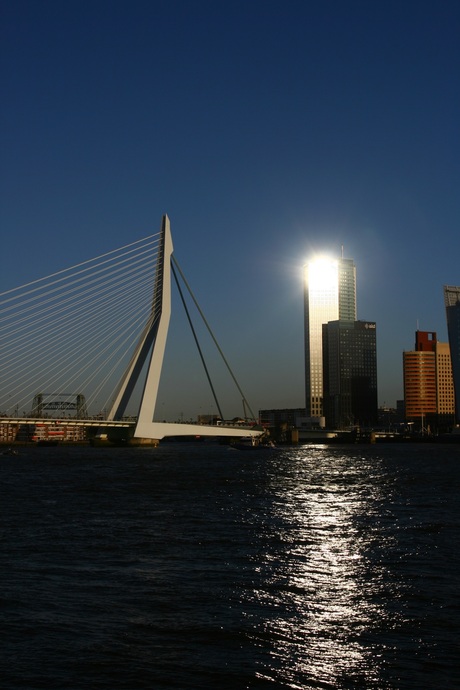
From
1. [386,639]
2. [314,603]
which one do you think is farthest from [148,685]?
[314,603]

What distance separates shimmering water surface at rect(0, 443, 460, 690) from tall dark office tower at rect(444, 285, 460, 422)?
134248 mm

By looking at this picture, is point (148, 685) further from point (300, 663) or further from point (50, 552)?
point (50, 552)

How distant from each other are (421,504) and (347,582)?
12135 mm

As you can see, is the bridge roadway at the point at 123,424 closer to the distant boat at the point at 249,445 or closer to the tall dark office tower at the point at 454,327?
the distant boat at the point at 249,445

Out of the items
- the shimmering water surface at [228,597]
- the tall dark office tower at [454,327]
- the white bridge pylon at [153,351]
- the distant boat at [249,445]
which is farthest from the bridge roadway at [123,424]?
the tall dark office tower at [454,327]

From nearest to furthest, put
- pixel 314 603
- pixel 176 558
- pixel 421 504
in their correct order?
pixel 314 603
pixel 176 558
pixel 421 504

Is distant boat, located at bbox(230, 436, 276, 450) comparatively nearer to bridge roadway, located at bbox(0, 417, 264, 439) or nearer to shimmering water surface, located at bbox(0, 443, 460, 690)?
bridge roadway, located at bbox(0, 417, 264, 439)

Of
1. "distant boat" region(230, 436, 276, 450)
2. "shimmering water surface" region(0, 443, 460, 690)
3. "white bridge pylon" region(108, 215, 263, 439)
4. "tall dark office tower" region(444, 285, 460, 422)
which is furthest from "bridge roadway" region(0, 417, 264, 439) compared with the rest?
"tall dark office tower" region(444, 285, 460, 422)

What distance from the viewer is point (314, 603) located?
10883mm


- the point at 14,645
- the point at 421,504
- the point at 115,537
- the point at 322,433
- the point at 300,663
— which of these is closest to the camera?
the point at 300,663

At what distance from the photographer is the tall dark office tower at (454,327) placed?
5960 inches

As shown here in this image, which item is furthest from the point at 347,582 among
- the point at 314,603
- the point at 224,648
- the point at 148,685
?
the point at 148,685

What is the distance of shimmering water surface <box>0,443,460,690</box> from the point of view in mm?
8203

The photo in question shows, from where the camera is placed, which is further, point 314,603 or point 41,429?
point 41,429
